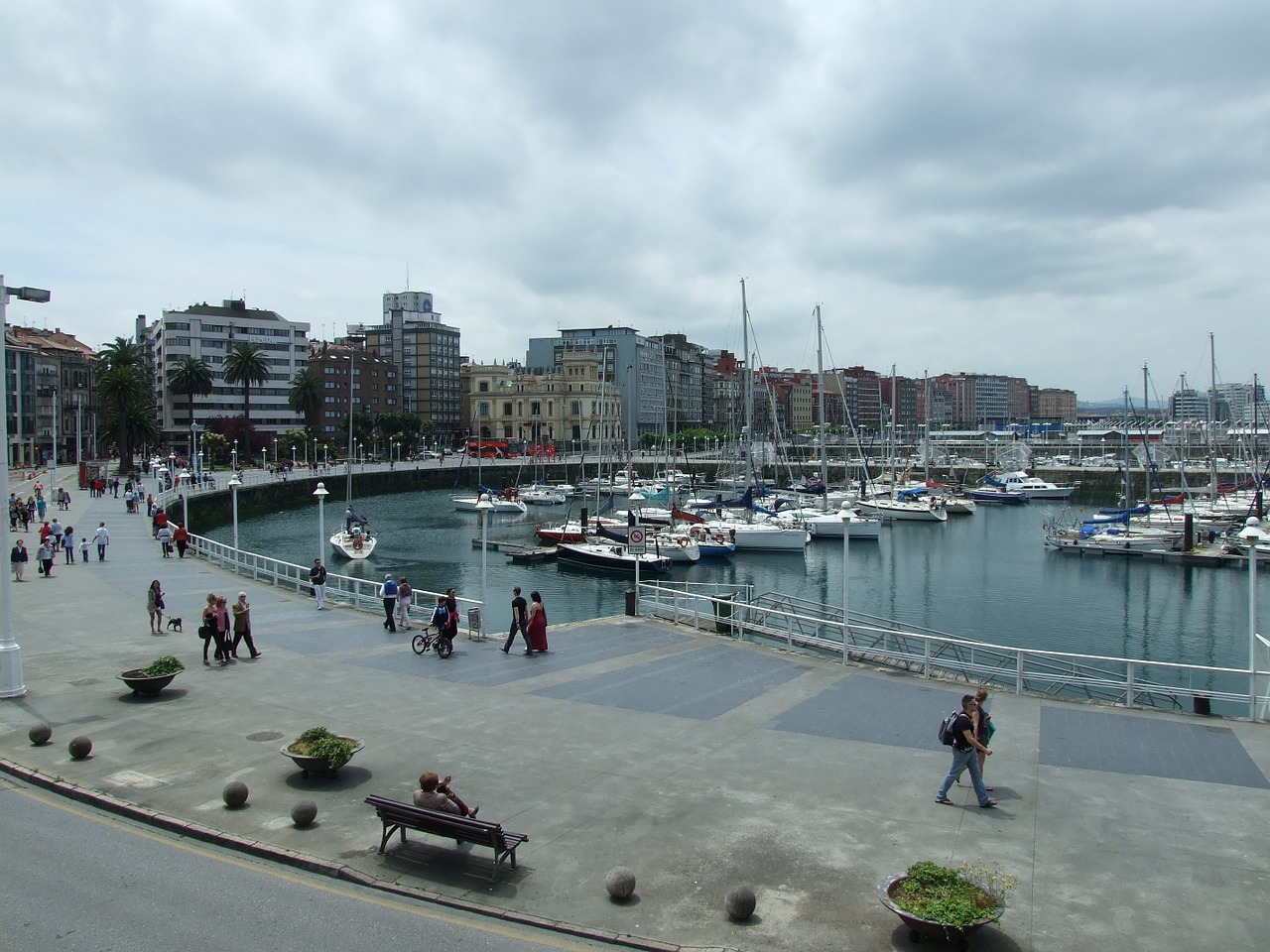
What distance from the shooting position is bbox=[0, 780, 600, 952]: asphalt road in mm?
8164

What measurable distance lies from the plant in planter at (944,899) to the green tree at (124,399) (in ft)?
323

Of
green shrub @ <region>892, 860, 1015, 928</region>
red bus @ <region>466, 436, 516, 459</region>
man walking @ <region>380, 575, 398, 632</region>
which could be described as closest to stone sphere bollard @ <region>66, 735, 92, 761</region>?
man walking @ <region>380, 575, 398, 632</region>

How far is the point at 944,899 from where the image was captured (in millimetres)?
7879

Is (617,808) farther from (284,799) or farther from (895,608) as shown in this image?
(895,608)

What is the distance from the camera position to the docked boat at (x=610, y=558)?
54719 mm

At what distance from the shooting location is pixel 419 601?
42781 millimetres

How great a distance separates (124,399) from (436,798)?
319 ft

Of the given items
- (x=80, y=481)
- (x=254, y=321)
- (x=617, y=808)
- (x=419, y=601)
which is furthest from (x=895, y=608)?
(x=254, y=321)

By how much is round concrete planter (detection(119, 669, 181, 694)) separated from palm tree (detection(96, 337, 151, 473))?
85921 mm

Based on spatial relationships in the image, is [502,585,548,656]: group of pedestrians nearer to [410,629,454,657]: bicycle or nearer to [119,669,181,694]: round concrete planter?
[410,629,454,657]: bicycle

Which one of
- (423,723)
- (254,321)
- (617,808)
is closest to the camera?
(617,808)

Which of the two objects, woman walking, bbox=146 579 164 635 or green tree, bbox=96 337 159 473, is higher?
green tree, bbox=96 337 159 473

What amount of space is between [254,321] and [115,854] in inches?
5783

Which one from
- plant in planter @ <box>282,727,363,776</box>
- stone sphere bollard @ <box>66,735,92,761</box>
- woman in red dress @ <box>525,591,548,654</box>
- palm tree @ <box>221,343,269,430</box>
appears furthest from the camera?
palm tree @ <box>221,343,269,430</box>
